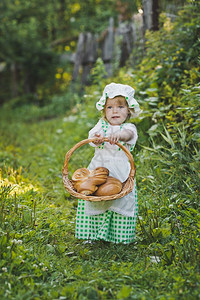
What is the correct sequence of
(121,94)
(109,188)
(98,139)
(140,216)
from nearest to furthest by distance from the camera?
(109,188), (98,139), (121,94), (140,216)

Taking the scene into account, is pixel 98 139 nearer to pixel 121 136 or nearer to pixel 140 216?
pixel 121 136

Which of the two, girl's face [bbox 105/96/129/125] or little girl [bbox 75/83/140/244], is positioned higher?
girl's face [bbox 105/96/129/125]

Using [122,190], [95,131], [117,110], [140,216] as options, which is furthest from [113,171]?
[140,216]

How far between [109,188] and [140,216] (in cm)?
78

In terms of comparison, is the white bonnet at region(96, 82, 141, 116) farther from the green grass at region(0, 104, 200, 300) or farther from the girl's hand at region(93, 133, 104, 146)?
the green grass at region(0, 104, 200, 300)

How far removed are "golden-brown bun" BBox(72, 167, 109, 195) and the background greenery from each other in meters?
0.47

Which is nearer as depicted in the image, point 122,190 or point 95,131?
point 122,190

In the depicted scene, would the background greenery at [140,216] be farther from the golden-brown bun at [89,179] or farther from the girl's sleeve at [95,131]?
the girl's sleeve at [95,131]

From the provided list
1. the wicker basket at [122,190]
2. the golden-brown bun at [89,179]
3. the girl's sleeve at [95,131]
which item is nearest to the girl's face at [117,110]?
the girl's sleeve at [95,131]

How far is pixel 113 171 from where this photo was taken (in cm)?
284

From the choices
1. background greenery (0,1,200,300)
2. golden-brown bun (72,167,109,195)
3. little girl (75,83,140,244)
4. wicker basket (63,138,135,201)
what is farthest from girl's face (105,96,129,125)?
background greenery (0,1,200,300)

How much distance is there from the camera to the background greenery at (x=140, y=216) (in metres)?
2.12

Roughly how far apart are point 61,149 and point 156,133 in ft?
6.41

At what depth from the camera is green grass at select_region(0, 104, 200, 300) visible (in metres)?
2.07
